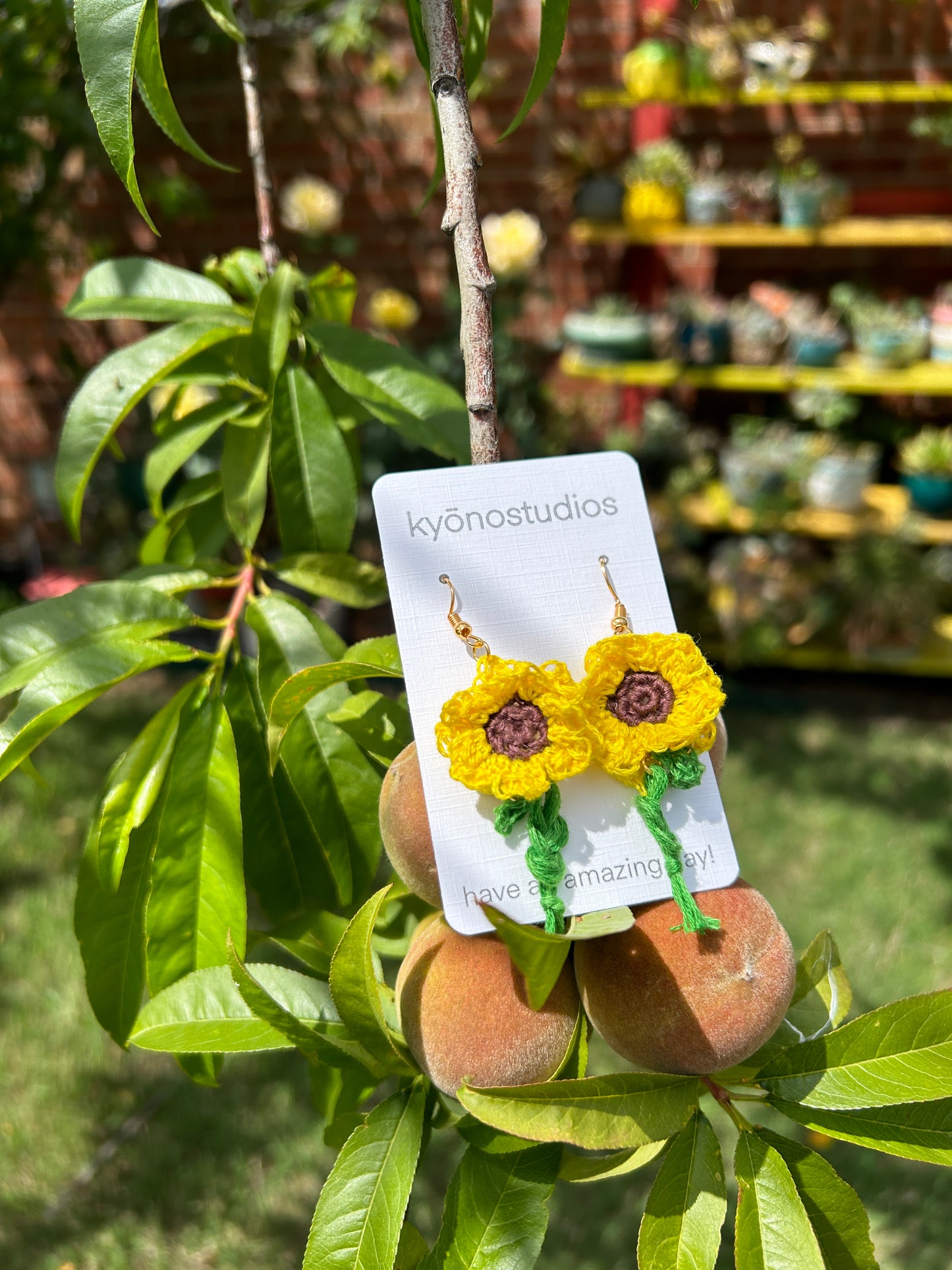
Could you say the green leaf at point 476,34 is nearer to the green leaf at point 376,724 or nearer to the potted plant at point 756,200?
the green leaf at point 376,724

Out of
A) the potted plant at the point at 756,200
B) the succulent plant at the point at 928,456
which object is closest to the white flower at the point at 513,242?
the potted plant at the point at 756,200

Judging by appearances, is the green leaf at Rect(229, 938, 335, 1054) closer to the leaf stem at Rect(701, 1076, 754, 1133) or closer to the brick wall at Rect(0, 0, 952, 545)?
the leaf stem at Rect(701, 1076, 754, 1133)

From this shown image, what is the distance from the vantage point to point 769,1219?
0.52 m

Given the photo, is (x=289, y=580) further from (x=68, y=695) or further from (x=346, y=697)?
(x=68, y=695)

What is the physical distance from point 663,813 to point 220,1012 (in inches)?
11.7

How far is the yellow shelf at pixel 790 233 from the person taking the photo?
2809 millimetres

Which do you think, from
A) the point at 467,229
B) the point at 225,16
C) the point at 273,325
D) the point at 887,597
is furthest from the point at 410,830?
the point at 887,597

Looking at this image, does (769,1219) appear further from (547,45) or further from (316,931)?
(547,45)

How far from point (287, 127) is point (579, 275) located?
39.4 inches

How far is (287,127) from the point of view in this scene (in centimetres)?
315

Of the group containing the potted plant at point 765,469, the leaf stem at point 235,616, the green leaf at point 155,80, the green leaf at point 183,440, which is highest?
the green leaf at point 155,80

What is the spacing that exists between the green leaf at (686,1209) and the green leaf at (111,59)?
60 centimetres

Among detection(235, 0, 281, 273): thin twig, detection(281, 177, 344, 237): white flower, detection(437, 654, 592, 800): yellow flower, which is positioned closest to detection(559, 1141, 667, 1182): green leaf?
detection(437, 654, 592, 800): yellow flower

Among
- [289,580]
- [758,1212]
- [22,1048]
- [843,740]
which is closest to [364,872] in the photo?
[289,580]
